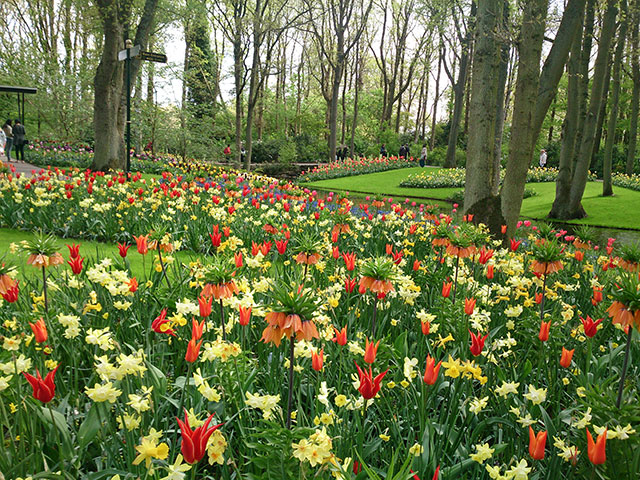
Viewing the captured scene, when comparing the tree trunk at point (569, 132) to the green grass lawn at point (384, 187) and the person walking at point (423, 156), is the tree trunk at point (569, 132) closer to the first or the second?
the green grass lawn at point (384, 187)

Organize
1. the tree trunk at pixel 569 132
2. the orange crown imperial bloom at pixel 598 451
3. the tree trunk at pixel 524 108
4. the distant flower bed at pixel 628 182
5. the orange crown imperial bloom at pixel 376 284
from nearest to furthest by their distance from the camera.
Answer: the orange crown imperial bloom at pixel 598 451 < the orange crown imperial bloom at pixel 376 284 < the tree trunk at pixel 524 108 < the tree trunk at pixel 569 132 < the distant flower bed at pixel 628 182

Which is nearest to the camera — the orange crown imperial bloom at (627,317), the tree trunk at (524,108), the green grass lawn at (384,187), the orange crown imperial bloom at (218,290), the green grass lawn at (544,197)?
the orange crown imperial bloom at (627,317)

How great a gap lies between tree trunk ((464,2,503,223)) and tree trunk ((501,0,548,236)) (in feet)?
1.03

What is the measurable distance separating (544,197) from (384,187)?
702 centimetres

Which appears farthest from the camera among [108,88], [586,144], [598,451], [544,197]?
[544,197]

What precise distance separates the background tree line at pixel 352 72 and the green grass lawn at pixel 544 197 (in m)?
0.92

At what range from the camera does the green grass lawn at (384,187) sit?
19188mm

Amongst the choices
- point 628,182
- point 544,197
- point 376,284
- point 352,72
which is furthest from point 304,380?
point 352,72

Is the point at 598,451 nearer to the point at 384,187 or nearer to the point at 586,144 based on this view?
the point at 586,144

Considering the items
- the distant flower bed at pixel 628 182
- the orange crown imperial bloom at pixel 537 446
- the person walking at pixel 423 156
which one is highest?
the person walking at pixel 423 156

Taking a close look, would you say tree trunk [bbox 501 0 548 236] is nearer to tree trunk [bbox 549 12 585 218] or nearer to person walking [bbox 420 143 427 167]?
tree trunk [bbox 549 12 585 218]

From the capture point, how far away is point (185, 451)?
97 cm

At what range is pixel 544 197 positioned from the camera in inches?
682

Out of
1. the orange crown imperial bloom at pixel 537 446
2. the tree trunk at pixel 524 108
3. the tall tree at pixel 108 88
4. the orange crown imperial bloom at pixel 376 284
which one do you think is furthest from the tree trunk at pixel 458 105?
the orange crown imperial bloom at pixel 537 446
